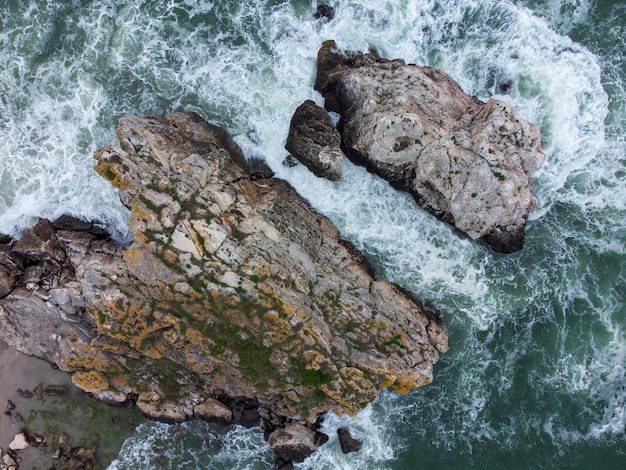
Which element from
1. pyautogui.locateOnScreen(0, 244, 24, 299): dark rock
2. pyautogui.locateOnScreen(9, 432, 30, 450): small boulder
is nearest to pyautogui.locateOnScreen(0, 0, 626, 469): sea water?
pyautogui.locateOnScreen(0, 244, 24, 299): dark rock

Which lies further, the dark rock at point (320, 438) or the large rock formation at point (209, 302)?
the dark rock at point (320, 438)

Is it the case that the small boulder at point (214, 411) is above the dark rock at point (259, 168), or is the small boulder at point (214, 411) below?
below

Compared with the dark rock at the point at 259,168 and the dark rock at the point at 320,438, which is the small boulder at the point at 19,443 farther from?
the dark rock at the point at 259,168

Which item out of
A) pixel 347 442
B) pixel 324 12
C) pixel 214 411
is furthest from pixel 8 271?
pixel 324 12

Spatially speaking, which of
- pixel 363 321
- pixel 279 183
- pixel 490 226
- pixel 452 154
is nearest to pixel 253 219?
pixel 279 183

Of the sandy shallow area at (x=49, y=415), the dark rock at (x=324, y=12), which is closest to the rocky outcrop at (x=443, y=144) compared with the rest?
the dark rock at (x=324, y=12)

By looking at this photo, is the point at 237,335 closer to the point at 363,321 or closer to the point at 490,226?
the point at 363,321
